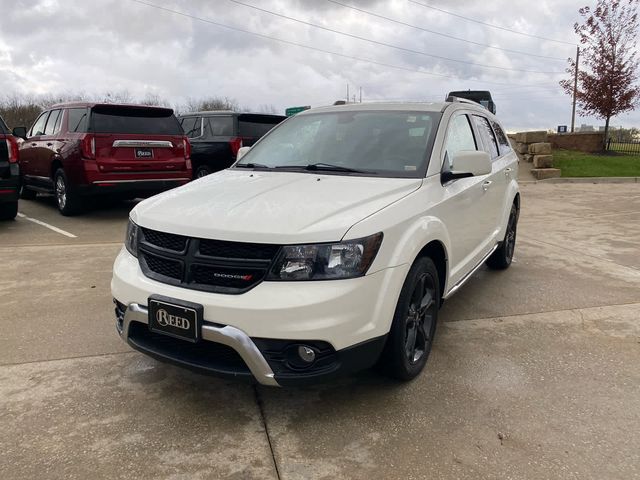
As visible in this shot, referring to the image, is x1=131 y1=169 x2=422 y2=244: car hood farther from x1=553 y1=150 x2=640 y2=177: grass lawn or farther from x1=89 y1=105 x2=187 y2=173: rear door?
x1=553 y1=150 x2=640 y2=177: grass lawn

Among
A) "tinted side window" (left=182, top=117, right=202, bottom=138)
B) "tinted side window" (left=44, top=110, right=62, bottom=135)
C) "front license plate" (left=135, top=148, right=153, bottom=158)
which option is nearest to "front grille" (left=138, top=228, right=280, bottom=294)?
"front license plate" (left=135, top=148, right=153, bottom=158)

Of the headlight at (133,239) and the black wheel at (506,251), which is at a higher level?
the headlight at (133,239)

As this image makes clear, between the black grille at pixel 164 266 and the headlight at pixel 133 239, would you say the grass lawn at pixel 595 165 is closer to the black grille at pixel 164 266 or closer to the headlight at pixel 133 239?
the headlight at pixel 133 239

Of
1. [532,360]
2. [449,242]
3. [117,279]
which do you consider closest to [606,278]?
[532,360]

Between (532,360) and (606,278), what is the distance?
2.52 metres

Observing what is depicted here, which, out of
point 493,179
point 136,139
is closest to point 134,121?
point 136,139

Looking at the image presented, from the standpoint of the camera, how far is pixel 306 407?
2855 mm

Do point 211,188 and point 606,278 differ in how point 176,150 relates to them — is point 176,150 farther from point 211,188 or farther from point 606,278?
point 606,278

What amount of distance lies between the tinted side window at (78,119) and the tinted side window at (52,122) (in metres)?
0.57

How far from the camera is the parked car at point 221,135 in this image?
35.2 feet

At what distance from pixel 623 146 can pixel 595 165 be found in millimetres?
5790

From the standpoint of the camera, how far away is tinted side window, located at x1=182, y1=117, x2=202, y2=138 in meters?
11.3

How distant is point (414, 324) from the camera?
3064mm

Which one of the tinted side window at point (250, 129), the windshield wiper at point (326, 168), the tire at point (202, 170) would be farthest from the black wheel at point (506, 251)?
the tire at point (202, 170)
